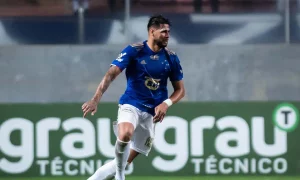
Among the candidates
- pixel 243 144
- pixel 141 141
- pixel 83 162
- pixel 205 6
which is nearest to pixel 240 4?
pixel 205 6

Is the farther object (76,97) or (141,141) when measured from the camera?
(76,97)

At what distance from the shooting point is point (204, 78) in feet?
42.3

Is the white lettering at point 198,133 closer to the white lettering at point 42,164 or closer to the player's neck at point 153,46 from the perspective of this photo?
the white lettering at point 42,164

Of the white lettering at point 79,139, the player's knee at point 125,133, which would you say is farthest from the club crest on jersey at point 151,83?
the white lettering at point 79,139

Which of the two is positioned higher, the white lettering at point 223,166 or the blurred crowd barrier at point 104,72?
the blurred crowd barrier at point 104,72

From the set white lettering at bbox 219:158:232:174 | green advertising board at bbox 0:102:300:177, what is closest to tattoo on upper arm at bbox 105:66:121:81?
green advertising board at bbox 0:102:300:177

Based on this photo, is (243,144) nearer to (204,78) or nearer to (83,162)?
(204,78)

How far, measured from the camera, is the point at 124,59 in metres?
9.35

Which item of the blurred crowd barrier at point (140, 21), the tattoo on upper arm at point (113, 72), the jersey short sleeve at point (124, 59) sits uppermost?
the blurred crowd barrier at point (140, 21)

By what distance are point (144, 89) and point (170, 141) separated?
10.0 ft

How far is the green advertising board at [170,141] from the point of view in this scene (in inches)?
495

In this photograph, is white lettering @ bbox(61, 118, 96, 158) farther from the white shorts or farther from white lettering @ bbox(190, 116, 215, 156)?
the white shorts

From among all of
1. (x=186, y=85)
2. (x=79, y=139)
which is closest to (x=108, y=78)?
(x=79, y=139)

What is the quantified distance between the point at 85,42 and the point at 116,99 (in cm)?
90
